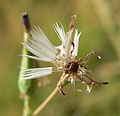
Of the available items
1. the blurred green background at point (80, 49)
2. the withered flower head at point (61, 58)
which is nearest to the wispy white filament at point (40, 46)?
the withered flower head at point (61, 58)

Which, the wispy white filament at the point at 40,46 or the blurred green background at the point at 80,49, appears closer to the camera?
the wispy white filament at the point at 40,46

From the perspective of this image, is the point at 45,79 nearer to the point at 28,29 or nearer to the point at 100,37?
the point at 28,29

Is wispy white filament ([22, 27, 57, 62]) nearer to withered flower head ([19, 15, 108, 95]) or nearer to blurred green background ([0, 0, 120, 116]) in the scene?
withered flower head ([19, 15, 108, 95])

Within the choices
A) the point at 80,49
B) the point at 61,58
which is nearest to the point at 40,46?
the point at 61,58

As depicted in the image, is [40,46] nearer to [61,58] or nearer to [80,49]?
[61,58]

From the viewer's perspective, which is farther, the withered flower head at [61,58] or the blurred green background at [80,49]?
the blurred green background at [80,49]

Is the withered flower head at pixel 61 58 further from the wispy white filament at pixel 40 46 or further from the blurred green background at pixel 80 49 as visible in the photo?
the blurred green background at pixel 80 49

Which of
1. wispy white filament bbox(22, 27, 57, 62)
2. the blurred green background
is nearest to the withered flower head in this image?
wispy white filament bbox(22, 27, 57, 62)

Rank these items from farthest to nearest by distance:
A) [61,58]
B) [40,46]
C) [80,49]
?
[80,49], [61,58], [40,46]
